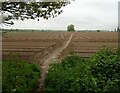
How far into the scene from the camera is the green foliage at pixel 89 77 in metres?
11.5

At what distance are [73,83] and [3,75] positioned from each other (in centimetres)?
266

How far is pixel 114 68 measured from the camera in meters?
12.8

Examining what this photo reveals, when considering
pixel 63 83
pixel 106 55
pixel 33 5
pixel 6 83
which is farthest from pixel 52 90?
pixel 33 5

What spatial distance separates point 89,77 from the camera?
12.2m

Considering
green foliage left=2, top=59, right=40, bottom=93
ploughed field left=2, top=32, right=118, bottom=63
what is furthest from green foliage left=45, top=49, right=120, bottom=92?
ploughed field left=2, top=32, right=118, bottom=63

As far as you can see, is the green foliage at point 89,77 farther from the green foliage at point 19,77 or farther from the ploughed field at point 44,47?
the ploughed field at point 44,47

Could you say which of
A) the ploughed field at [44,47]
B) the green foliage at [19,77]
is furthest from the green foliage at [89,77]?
the ploughed field at [44,47]

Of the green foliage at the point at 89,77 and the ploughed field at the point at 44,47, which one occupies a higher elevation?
the green foliage at the point at 89,77

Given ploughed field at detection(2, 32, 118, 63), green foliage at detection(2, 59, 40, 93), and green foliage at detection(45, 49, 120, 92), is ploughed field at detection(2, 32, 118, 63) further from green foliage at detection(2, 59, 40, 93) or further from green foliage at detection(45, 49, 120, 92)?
green foliage at detection(45, 49, 120, 92)

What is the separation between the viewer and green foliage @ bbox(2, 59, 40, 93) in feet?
36.6

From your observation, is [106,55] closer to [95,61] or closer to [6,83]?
[95,61]

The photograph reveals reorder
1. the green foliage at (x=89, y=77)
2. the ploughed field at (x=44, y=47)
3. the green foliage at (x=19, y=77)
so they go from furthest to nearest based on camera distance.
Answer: the ploughed field at (x=44, y=47), the green foliage at (x=89, y=77), the green foliage at (x=19, y=77)

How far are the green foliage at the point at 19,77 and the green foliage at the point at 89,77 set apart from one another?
610 millimetres

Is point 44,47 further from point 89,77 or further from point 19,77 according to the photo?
point 89,77
